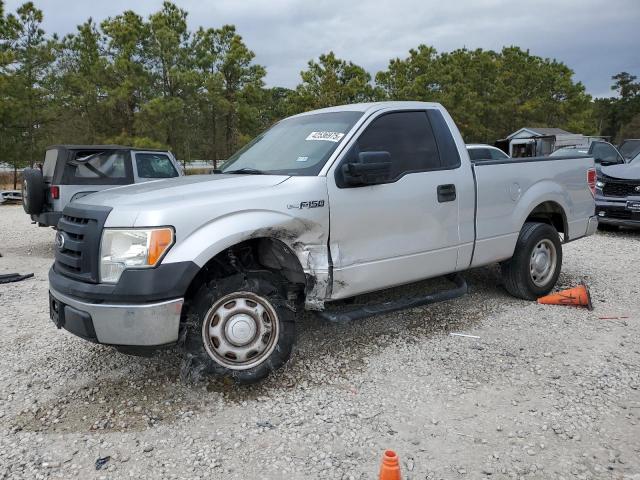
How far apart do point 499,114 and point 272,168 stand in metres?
36.4

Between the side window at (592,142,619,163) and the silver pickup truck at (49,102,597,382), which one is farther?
the side window at (592,142,619,163)

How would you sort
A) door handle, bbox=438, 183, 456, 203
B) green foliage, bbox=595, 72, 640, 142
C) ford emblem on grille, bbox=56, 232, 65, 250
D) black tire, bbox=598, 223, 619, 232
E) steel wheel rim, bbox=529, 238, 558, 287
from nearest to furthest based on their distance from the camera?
ford emblem on grille, bbox=56, 232, 65, 250 → door handle, bbox=438, 183, 456, 203 → steel wheel rim, bbox=529, 238, 558, 287 → black tire, bbox=598, 223, 619, 232 → green foliage, bbox=595, 72, 640, 142

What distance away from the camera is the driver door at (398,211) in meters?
3.73

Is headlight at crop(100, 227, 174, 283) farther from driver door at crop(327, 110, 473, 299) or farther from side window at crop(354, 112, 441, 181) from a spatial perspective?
side window at crop(354, 112, 441, 181)

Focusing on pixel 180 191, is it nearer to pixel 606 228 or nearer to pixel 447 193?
pixel 447 193

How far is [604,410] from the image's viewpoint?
3.15m

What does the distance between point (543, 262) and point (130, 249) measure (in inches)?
168

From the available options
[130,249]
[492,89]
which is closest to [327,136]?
[130,249]

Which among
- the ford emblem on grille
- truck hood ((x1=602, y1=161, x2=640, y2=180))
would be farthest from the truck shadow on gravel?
truck hood ((x1=602, y1=161, x2=640, y2=180))

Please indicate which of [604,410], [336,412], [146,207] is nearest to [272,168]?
[146,207]

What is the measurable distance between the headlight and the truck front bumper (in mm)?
191

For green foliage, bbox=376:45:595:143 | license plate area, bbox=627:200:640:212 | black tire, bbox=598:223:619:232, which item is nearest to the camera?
license plate area, bbox=627:200:640:212

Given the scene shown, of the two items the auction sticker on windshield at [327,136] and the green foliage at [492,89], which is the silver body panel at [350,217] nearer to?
the auction sticker on windshield at [327,136]

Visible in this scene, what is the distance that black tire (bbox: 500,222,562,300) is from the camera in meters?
5.18
